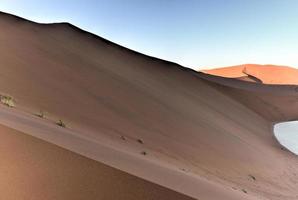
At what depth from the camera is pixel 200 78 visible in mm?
37250

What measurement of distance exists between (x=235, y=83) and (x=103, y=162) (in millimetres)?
39897

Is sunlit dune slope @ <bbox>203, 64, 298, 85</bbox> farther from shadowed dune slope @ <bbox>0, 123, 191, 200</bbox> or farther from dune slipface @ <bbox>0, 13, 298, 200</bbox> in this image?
shadowed dune slope @ <bbox>0, 123, 191, 200</bbox>

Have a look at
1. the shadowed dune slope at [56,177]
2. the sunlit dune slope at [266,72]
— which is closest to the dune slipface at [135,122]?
the shadowed dune slope at [56,177]

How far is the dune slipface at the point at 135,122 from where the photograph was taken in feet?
21.6

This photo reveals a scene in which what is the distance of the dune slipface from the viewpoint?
21.6 ft

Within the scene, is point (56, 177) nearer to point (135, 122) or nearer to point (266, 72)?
point (135, 122)

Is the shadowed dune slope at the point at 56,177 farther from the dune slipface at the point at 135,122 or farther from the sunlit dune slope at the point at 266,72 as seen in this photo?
the sunlit dune slope at the point at 266,72

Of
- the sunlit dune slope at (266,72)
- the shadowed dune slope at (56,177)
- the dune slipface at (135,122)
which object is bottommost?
the shadowed dune slope at (56,177)

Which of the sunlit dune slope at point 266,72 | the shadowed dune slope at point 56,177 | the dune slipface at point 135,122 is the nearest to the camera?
the shadowed dune slope at point 56,177

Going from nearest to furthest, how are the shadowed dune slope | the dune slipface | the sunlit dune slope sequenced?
1. the shadowed dune slope
2. the dune slipface
3. the sunlit dune slope

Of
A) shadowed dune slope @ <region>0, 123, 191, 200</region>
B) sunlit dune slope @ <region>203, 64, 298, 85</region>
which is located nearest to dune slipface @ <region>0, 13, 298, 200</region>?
shadowed dune slope @ <region>0, 123, 191, 200</region>

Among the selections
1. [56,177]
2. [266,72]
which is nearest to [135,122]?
[56,177]

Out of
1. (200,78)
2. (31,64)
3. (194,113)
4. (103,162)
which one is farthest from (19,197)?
(200,78)

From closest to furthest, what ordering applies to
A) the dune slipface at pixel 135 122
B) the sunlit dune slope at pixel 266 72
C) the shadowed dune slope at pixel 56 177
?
the shadowed dune slope at pixel 56 177
the dune slipface at pixel 135 122
the sunlit dune slope at pixel 266 72
